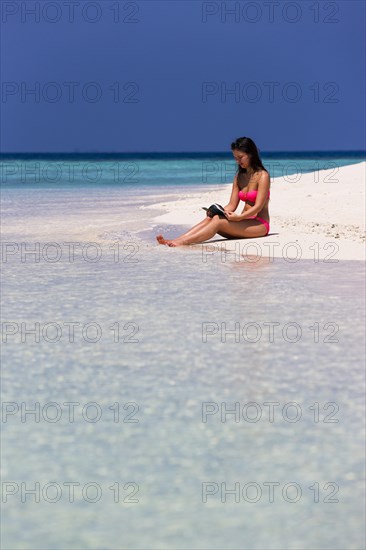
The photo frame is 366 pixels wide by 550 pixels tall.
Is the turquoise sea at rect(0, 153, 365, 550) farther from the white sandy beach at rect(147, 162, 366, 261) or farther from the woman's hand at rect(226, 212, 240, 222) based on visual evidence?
the woman's hand at rect(226, 212, 240, 222)

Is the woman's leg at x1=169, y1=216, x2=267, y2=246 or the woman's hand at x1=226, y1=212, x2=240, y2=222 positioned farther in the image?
the woman's leg at x1=169, y1=216, x2=267, y2=246

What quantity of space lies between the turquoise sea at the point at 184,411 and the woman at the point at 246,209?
8.37 ft

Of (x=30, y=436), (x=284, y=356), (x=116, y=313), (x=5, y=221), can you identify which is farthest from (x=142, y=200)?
(x=30, y=436)

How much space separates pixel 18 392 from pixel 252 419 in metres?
1.30

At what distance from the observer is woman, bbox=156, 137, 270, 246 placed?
11.3 meters

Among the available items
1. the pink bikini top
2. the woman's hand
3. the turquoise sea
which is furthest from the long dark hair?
the turquoise sea

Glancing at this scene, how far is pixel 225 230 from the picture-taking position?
38.7 feet

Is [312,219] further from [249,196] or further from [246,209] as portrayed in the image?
[249,196]

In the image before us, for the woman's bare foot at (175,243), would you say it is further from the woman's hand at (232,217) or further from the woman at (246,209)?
the woman's hand at (232,217)

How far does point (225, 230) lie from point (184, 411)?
743 centimetres

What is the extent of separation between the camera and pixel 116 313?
23.2ft

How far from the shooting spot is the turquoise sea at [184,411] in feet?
10.7

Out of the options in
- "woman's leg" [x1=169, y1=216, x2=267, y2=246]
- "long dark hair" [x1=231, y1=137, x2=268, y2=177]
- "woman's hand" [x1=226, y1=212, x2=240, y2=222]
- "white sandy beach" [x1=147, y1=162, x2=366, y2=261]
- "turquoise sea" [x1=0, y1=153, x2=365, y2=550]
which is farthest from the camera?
"woman's leg" [x1=169, y1=216, x2=267, y2=246]
